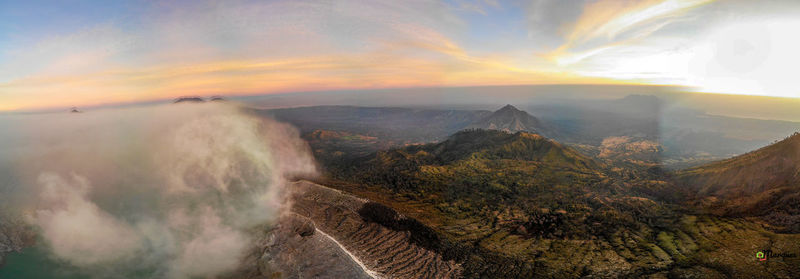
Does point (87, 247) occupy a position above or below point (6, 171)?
below

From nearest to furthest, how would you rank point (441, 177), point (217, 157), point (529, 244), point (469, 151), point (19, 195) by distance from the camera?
point (19, 195)
point (529, 244)
point (217, 157)
point (441, 177)
point (469, 151)

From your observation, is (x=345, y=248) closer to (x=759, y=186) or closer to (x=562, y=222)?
(x=562, y=222)

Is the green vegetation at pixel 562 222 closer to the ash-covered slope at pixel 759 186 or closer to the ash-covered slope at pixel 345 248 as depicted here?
the ash-covered slope at pixel 345 248

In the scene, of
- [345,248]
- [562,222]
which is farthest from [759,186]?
[345,248]

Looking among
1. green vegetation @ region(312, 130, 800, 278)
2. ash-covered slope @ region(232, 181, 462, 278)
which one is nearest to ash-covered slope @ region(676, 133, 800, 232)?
green vegetation @ region(312, 130, 800, 278)

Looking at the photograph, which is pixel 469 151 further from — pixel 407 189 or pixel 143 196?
pixel 143 196

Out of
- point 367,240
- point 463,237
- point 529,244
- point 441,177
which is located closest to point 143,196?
point 367,240

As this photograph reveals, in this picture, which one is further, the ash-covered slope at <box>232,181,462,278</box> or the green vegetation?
the green vegetation

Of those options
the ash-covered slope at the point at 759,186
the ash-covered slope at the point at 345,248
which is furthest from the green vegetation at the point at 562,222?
the ash-covered slope at the point at 759,186

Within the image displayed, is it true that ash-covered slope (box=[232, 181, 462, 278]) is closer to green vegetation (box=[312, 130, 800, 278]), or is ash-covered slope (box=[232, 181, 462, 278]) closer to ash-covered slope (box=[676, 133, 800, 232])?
green vegetation (box=[312, 130, 800, 278])
